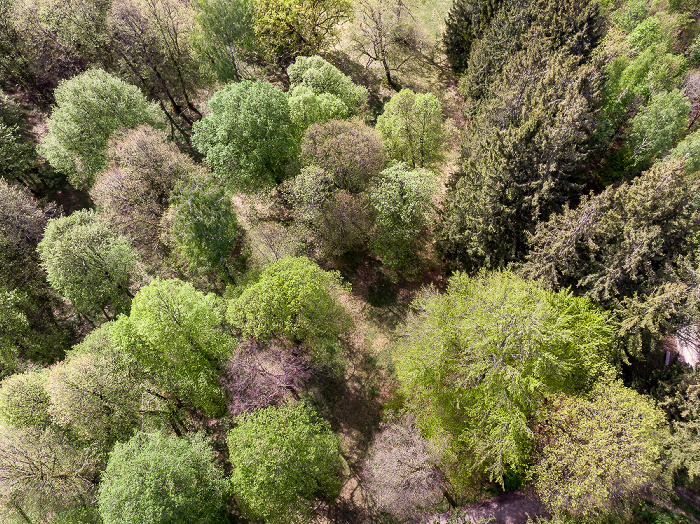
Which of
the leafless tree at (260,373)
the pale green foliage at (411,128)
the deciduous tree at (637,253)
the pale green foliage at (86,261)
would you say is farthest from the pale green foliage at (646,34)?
the pale green foliage at (86,261)

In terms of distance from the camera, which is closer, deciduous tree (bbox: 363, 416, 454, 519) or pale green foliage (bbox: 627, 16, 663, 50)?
deciduous tree (bbox: 363, 416, 454, 519)

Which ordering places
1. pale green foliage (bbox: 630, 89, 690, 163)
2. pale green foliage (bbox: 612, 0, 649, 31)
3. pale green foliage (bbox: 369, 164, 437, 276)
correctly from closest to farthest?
pale green foliage (bbox: 630, 89, 690, 163), pale green foliage (bbox: 369, 164, 437, 276), pale green foliage (bbox: 612, 0, 649, 31)

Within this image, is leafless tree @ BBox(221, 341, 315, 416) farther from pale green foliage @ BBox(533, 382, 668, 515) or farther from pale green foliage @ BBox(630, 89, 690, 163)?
pale green foliage @ BBox(630, 89, 690, 163)

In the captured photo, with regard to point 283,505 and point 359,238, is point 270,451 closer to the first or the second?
point 283,505

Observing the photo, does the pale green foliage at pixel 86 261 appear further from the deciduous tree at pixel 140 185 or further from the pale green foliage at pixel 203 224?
the pale green foliage at pixel 203 224

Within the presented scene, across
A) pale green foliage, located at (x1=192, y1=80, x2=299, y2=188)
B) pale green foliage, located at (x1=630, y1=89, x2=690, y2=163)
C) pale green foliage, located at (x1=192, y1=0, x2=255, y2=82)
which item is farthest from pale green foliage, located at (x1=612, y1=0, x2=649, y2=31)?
pale green foliage, located at (x1=192, y1=0, x2=255, y2=82)
